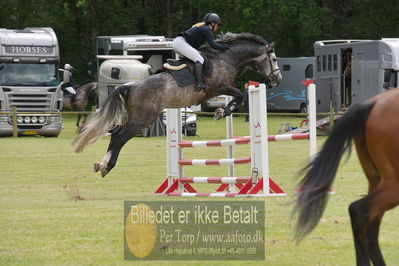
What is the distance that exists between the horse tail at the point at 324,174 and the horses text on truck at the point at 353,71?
2275 centimetres

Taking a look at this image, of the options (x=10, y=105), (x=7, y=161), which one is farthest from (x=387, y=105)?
(x=10, y=105)

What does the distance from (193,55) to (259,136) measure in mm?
3079

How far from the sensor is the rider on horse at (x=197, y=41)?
1459 centimetres

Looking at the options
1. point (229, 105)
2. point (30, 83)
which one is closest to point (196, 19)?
point (30, 83)

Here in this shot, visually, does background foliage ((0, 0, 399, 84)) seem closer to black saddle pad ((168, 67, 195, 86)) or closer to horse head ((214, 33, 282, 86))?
horse head ((214, 33, 282, 86))

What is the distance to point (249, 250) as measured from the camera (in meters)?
7.94

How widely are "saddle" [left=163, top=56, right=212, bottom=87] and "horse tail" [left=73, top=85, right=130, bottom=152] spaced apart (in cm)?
97

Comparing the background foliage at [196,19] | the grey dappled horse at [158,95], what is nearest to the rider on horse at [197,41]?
the grey dappled horse at [158,95]

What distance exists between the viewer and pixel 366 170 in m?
6.65

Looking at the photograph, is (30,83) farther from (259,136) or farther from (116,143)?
(259,136)

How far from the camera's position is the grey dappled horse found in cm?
1404

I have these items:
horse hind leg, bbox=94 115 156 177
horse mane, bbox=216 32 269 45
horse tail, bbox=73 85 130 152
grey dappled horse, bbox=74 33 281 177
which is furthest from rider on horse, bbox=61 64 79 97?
horse tail, bbox=73 85 130 152

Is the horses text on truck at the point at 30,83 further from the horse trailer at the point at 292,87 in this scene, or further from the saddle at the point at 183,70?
the saddle at the point at 183,70

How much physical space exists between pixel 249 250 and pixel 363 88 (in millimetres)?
22258
